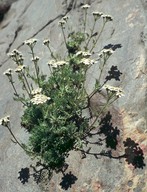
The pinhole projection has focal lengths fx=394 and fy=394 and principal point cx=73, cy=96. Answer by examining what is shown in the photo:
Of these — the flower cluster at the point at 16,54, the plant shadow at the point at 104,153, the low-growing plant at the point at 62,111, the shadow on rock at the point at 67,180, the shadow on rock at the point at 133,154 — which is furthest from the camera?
the flower cluster at the point at 16,54

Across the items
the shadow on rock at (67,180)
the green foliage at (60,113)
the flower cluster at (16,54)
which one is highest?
the flower cluster at (16,54)

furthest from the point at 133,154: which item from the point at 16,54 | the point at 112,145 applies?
the point at 16,54

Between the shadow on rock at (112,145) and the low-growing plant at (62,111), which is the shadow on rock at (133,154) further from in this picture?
the low-growing plant at (62,111)

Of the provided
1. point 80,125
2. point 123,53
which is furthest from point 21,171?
point 123,53

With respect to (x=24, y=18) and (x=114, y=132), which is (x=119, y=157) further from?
(x=24, y=18)

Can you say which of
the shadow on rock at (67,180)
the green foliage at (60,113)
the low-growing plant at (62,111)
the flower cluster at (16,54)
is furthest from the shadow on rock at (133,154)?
the flower cluster at (16,54)

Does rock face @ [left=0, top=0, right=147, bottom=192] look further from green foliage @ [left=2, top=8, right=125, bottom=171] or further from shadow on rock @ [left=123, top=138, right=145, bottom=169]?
green foliage @ [left=2, top=8, right=125, bottom=171]

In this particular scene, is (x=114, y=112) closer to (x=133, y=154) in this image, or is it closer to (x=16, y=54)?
(x=133, y=154)
